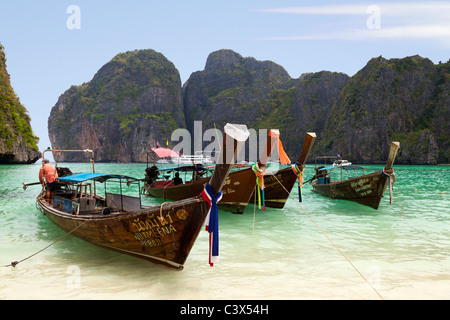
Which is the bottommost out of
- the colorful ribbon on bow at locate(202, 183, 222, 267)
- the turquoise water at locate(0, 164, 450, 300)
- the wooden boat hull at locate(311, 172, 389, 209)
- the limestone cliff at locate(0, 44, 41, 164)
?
the turquoise water at locate(0, 164, 450, 300)

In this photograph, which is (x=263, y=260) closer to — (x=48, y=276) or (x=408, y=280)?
(x=408, y=280)

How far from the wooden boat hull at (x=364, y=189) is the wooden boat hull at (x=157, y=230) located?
1108 cm

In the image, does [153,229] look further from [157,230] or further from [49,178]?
[49,178]

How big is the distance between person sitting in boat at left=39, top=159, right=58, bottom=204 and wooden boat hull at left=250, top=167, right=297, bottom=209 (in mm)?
8309

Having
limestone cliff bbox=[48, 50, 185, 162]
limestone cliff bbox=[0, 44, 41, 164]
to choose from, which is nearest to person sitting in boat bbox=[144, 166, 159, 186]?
limestone cliff bbox=[0, 44, 41, 164]

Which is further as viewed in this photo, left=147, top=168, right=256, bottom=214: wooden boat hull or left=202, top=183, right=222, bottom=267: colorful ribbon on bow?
left=147, top=168, right=256, bottom=214: wooden boat hull

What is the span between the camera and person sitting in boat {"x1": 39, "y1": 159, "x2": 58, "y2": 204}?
12.0 m

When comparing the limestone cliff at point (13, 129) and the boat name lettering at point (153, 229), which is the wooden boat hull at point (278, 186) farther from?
the limestone cliff at point (13, 129)

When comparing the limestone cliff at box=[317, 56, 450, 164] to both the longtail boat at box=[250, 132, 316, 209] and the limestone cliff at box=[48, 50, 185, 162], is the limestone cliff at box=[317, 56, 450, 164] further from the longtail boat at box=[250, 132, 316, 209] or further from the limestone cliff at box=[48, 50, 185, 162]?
the longtail boat at box=[250, 132, 316, 209]

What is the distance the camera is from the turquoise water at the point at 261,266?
549 centimetres

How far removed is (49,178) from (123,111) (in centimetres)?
14031

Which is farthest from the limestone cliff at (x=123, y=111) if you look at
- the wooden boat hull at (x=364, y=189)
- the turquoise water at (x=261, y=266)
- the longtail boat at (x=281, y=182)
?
the turquoise water at (x=261, y=266)

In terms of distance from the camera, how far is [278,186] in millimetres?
14586
